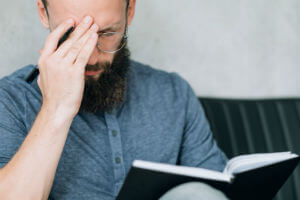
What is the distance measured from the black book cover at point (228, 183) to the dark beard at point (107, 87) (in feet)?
1.19

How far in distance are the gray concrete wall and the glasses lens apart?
54 cm

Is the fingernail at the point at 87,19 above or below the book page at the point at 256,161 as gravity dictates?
above

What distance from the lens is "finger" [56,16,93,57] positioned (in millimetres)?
994

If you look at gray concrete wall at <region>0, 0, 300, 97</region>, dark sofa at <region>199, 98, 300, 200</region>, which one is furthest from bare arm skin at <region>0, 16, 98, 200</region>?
dark sofa at <region>199, 98, 300, 200</region>

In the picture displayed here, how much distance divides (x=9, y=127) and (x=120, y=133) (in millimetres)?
339

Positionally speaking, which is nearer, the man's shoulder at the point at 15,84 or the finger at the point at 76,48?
the finger at the point at 76,48

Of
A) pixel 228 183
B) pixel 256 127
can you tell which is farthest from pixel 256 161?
pixel 256 127

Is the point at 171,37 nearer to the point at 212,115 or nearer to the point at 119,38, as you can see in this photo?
the point at 212,115

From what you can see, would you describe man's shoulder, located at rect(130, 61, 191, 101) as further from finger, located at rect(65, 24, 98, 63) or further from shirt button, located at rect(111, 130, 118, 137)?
finger, located at rect(65, 24, 98, 63)

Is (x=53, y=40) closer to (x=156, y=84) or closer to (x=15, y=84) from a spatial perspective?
(x=15, y=84)

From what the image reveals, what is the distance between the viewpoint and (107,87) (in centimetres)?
124

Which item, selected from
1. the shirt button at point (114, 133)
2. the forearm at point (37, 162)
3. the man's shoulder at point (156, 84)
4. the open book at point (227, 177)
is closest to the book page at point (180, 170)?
the open book at point (227, 177)

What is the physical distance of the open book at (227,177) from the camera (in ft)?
2.71

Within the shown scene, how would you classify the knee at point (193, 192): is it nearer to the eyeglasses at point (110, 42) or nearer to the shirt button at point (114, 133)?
the shirt button at point (114, 133)
